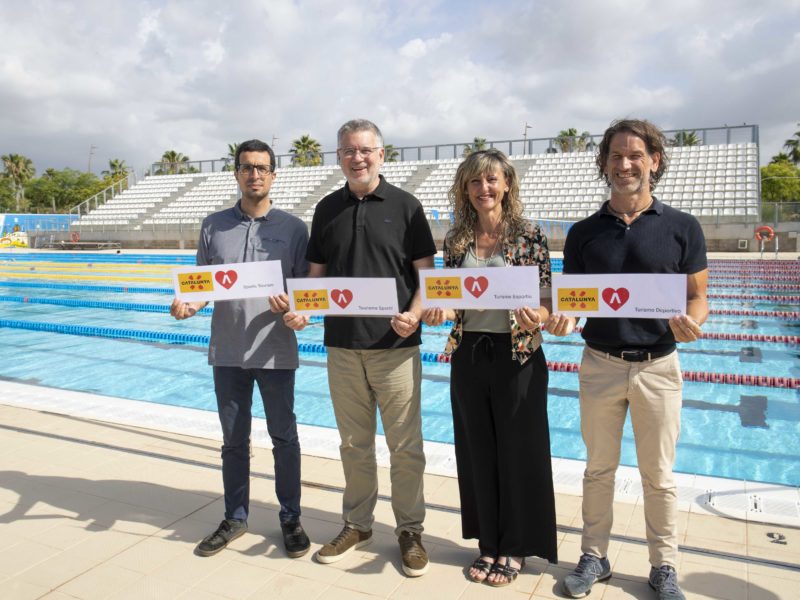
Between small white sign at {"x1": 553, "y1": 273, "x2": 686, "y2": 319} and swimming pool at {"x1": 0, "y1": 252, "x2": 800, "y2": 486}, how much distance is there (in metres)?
3.03

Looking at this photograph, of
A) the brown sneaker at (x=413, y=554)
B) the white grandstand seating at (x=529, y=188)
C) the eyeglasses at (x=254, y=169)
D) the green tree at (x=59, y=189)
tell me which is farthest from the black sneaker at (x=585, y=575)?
the green tree at (x=59, y=189)

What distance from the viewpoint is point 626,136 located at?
234cm

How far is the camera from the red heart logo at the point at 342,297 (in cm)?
266

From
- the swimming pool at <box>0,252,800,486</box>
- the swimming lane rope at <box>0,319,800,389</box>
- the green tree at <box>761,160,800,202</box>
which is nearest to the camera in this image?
the swimming pool at <box>0,252,800,486</box>

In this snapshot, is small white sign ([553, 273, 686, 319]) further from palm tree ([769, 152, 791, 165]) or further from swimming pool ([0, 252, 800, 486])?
palm tree ([769, 152, 791, 165])

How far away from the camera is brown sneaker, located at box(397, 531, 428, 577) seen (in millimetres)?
2598

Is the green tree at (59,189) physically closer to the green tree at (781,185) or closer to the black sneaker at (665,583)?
the green tree at (781,185)

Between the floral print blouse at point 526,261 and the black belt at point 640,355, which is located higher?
the floral print blouse at point 526,261

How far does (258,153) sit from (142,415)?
275cm

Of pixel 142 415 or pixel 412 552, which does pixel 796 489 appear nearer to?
pixel 412 552

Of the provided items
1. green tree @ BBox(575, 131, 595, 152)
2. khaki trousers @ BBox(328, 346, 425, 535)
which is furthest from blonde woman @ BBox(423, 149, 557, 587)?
green tree @ BBox(575, 131, 595, 152)

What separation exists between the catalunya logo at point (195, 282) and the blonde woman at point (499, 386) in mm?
1018

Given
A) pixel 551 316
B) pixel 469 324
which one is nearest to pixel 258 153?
pixel 469 324

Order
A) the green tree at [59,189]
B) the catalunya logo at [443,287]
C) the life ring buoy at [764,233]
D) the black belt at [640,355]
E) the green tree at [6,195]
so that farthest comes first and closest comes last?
the green tree at [59,189] → the green tree at [6,195] → the life ring buoy at [764,233] → the catalunya logo at [443,287] → the black belt at [640,355]
